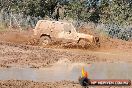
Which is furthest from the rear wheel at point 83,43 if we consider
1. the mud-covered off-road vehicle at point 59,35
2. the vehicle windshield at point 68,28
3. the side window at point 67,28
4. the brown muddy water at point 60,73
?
the brown muddy water at point 60,73

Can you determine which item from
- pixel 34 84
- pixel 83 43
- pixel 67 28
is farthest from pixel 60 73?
pixel 67 28

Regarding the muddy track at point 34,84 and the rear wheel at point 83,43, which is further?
the rear wheel at point 83,43

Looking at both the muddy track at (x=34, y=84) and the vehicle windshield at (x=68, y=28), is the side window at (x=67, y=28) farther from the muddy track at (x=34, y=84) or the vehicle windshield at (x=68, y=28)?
the muddy track at (x=34, y=84)

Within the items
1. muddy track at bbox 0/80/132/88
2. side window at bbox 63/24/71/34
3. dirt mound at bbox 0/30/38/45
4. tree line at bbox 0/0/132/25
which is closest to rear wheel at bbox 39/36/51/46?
dirt mound at bbox 0/30/38/45

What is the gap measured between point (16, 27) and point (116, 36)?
9.99 meters

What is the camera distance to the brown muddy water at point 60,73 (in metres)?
12.7

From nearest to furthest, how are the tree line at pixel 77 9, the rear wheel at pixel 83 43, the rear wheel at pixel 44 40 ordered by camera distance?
the rear wheel at pixel 83 43
the rear wheel at pixel 44 40
the tree line at pixel 77 9

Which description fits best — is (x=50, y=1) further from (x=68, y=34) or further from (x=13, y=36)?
(x=68, y=34)

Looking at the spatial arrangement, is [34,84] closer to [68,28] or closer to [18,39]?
[68,28]

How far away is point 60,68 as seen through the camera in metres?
15.5

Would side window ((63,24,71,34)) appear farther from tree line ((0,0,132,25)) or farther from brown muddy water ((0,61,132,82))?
tree line ((0,0,132,25))

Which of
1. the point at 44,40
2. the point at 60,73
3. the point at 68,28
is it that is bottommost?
the point at 60,73

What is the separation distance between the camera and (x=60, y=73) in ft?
46.3

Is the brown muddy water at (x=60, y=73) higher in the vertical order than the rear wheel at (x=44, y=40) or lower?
lower
